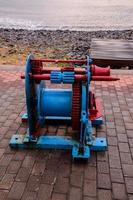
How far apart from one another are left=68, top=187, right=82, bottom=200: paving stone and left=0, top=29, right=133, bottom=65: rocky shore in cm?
594

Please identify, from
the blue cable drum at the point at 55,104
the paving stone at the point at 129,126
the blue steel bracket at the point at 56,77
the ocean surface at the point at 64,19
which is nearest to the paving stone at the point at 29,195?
the blue cable drum at the point at 55,104

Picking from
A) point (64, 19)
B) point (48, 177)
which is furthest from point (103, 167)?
point (64, 19)

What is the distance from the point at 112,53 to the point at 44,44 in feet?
12.2

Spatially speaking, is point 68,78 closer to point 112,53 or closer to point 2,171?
point 2,171

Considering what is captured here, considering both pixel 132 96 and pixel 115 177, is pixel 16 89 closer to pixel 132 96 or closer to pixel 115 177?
pixel 132 96

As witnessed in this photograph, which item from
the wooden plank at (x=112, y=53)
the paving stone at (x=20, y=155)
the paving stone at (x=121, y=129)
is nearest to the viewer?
the paving stone at (x=20, y=155)

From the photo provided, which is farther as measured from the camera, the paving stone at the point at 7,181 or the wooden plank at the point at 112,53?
the wooden plank at the point at 112,53

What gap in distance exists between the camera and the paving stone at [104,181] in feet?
11.1

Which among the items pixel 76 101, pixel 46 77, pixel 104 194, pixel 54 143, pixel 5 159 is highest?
pixel 46 77

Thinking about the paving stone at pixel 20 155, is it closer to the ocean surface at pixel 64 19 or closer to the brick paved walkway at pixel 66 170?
the brick paved walkway at pixel 66 170

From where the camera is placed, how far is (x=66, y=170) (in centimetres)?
365

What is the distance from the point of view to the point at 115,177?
3.54m

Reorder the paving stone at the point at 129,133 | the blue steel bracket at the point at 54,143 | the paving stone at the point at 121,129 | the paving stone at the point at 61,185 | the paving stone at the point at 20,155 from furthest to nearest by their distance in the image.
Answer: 1. the paving stone at the point at 121,129
2. the paving stone at the point at 129,133
3. the blue steel bracket at the point at 54,143
4. the paving stone at the point at 20,155
5. the paving stone at the point at 61,185

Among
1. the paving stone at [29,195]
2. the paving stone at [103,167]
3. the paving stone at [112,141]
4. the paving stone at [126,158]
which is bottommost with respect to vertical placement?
the paving stone at [29,195]
